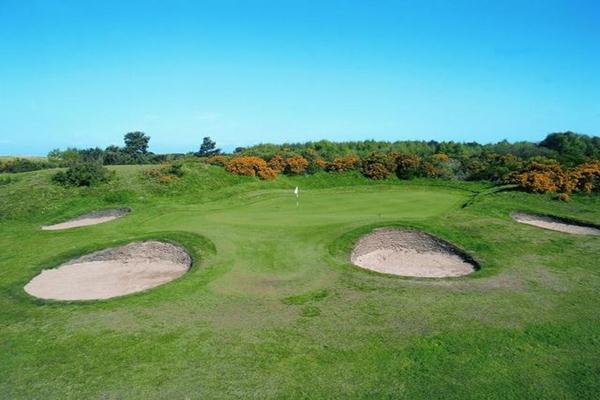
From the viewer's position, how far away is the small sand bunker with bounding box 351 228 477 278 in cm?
1939

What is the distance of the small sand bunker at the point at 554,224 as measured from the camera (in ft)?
79.9

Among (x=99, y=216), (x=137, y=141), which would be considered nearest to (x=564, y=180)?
(x=99, y=216)

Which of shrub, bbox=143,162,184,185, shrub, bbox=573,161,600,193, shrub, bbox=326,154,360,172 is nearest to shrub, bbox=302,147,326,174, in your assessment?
shrub, bbox=326,154,360,172

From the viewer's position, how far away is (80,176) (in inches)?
1374

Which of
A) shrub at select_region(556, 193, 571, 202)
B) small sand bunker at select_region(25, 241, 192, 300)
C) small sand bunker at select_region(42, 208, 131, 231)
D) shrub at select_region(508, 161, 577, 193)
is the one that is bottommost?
small sand bunker at select_region(25, 241, 192, 300)

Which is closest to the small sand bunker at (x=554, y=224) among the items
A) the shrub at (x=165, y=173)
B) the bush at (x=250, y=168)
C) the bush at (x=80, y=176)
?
the bush at (x=250, y=168)

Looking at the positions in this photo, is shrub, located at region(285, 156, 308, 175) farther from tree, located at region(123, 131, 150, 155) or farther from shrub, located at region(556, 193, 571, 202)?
tree, located at region(123, 131, 150, 155)

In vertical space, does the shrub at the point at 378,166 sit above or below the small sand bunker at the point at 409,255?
above

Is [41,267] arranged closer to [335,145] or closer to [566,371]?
[566,371]

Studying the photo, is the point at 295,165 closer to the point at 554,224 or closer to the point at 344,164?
the point at 344,164

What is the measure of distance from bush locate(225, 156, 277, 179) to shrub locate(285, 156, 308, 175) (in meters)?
2.26

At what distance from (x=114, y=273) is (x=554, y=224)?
77.2ft

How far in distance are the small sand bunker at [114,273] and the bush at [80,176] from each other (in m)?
15.8

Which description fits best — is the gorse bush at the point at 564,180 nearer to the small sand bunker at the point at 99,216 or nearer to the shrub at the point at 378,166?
the shrub at the point at 378,166
